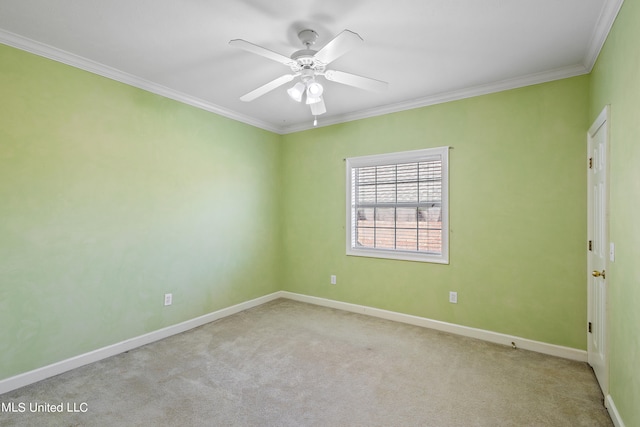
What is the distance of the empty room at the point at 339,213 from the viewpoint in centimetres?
202

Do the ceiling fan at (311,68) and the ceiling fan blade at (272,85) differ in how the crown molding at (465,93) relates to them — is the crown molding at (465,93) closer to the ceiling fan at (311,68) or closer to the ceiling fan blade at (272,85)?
the ceiling fan at (311,68)

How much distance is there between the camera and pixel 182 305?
11.3 ft

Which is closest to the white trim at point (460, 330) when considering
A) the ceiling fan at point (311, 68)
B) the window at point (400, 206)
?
Answer: the window at point (400, 206)

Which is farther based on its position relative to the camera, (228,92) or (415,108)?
(415,108)

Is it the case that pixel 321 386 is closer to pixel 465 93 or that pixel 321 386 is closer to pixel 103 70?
pixel 465 93

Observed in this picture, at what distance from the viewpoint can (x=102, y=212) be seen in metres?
2.80

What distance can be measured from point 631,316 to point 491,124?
212cm

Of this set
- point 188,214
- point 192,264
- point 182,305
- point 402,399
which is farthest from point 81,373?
point 402,399

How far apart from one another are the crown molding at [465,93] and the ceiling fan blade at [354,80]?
1365 millimetres

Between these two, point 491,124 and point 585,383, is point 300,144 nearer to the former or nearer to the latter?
point 491,124

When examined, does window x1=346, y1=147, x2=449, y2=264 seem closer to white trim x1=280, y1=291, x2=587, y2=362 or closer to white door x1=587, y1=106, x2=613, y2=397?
white trim x1=280, y1=291, x2=587, y2=362

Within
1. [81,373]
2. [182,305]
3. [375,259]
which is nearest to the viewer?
[81,373]

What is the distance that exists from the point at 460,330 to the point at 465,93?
2.56 meters

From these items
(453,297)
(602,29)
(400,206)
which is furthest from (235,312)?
(602,29)
